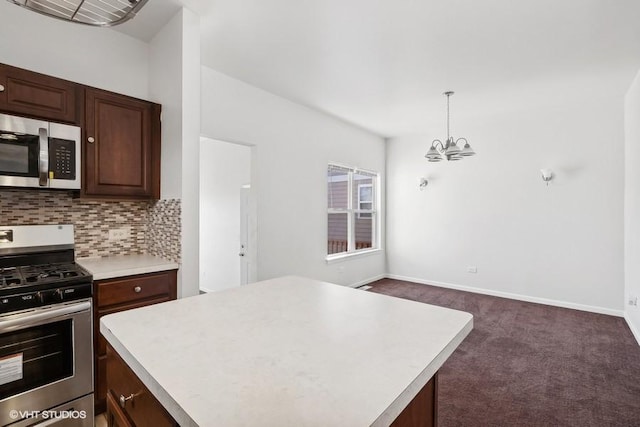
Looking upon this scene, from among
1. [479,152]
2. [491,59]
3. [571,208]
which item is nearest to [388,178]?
[479,152]

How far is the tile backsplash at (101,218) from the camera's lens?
7.28 ft

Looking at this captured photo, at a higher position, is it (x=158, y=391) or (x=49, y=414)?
(x=158, y=391)

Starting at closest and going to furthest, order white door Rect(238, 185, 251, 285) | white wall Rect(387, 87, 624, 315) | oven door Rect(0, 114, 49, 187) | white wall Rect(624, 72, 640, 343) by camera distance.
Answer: oven door Rect(0, 114, 49, 187) → white wall Rect(624, 72, 640, 343) → white door Rect(238, 185, 251, 285) → white wall Rect(387, 87, 624, 315)

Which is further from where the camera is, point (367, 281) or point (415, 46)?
point (367, 281)

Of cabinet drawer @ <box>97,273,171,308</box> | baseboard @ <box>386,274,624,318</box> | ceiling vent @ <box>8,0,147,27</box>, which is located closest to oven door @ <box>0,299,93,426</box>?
cabinet drawer @ <box>97,273,171,308</box>

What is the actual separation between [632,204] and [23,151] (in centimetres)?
563

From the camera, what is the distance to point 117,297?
6.89 feet

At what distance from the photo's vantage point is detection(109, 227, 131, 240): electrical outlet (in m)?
2.67

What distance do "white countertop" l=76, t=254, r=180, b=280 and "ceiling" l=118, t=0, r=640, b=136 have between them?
1.83 meters

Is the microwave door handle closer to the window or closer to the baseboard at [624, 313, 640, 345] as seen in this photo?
the window

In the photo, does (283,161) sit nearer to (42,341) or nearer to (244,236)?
(244,236)

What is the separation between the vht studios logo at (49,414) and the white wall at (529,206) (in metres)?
5.25

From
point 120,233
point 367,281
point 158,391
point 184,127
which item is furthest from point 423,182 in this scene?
point 158,391

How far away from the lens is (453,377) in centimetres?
267
